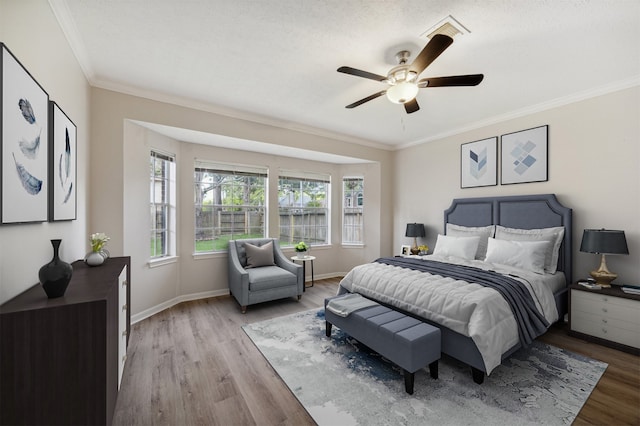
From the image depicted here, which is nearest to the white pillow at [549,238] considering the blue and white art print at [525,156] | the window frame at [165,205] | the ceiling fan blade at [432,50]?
the blue and white art print at [525,156]

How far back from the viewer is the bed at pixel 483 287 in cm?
216

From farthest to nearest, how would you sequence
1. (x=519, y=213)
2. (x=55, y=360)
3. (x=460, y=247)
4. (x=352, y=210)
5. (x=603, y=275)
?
(x=352, y=210) < (x=460, y=247) < (x=519, y=213) < (x=603, y=275) < (x=55, y=360)

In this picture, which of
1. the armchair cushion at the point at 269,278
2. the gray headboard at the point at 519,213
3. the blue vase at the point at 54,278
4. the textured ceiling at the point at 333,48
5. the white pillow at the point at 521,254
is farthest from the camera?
the armchair cushion at the point at 269,278

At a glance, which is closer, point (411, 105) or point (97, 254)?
point (97, 254)

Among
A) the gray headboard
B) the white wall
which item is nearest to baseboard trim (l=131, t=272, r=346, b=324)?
the white wall

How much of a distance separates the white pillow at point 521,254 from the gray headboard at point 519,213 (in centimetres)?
Answer: 38

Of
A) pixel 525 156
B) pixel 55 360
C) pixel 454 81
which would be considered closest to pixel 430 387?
pixel 55 360

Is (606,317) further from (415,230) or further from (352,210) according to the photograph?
(352,210)

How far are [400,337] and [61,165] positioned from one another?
287 cm

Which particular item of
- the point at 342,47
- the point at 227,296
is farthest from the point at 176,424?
the point at 342,47

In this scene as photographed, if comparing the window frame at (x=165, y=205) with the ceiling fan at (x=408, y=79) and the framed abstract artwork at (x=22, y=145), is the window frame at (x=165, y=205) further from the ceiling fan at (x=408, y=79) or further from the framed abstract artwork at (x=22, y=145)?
the ceiling fan at (x=408, y=79)

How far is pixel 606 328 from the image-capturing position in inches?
108

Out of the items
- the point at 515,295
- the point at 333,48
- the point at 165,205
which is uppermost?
the point at 333,48

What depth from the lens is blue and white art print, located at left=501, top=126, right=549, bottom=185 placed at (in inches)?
142
